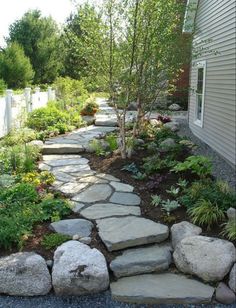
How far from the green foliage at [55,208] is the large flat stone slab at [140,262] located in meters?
0.98

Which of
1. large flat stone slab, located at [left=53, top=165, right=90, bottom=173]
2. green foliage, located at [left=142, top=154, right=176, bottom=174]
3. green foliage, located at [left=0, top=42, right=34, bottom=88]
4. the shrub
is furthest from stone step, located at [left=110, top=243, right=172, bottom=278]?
green foliage, located at [left=0, top=42, right=34, bottom=88]

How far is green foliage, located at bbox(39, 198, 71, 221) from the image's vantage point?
4214 mm

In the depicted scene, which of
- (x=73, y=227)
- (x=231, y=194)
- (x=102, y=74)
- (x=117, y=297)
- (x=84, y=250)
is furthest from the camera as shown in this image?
(x=102, y=74)

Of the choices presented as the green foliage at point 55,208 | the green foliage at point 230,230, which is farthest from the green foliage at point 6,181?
the green foliage at point 230,230

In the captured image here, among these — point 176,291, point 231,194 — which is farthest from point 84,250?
point 231,194

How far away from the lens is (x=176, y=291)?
316 centimetres

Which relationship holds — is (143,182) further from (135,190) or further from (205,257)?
(205,257)

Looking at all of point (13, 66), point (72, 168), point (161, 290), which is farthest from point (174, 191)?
point (13, 66)

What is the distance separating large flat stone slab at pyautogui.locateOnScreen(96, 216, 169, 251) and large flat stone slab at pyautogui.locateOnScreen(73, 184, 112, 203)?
67cm

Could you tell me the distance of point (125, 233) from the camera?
3861 millimetres

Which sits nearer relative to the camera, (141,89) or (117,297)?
(117,297)

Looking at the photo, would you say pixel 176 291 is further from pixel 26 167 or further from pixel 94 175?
pixel 26 167

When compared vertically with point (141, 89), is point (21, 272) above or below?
below

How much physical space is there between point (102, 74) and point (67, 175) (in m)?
1.93
